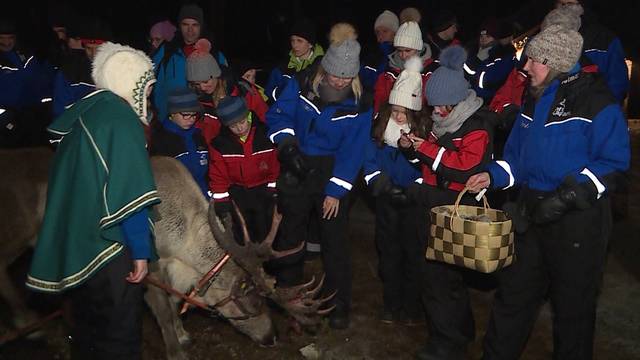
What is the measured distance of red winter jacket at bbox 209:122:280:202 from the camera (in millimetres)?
5277

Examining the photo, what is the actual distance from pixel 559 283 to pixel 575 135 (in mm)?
978

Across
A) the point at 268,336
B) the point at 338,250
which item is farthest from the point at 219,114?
the point at 268,336

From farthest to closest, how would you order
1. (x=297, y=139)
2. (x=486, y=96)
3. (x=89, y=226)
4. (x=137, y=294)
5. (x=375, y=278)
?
(x=486, y=96) → (x=375, y=278) → (x=297, y=139) → (x=137, y=294) → (x=89, y=226)

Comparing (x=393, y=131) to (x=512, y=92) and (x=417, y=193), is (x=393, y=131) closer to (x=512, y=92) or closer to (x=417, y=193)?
(x=417, y=193)

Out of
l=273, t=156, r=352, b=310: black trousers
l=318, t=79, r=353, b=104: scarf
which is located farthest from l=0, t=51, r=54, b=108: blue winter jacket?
l=318, t=79, r=353, b=104: scarf

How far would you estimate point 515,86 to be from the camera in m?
6.04

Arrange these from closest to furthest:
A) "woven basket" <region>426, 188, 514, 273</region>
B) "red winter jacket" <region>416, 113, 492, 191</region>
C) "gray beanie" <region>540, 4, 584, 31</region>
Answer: "woven basket" <region>426, 188, 514, 273</region>
"red winter jacket" <region>416, 113, 492, 191</region>
"gray beanie" <region>540, 4, 584, 31</region>

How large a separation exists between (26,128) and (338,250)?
492 centimetres

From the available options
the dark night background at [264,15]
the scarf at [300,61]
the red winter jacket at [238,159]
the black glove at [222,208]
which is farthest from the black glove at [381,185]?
the dark night background at [264,15]

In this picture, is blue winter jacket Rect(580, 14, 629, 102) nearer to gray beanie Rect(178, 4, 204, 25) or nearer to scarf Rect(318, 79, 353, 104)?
scarf Rect(318, 79, 353, 104)

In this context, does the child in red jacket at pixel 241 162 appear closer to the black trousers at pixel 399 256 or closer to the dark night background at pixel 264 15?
the black trousers at pixel 399 256

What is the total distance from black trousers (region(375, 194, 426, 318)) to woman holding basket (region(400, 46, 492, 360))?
430 millimetres

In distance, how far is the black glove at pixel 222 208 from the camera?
16.9ft

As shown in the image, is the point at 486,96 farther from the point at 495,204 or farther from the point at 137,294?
the point at 137,294
